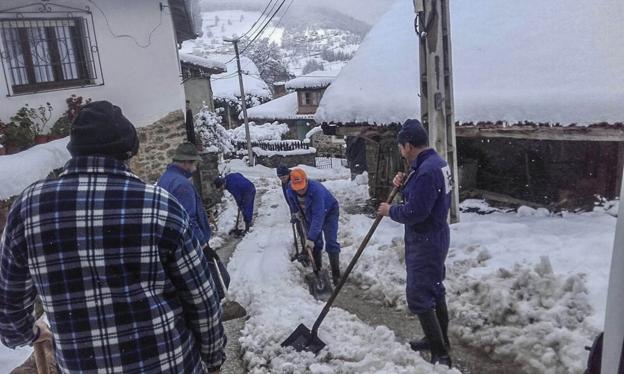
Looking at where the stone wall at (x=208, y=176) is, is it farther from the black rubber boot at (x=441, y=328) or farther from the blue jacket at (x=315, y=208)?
the black rubber boot at (x=441, y=328)

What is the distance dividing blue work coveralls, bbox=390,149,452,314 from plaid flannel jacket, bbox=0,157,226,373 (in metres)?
1.98

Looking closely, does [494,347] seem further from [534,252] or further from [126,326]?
[126,326]

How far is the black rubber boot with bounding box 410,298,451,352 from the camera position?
3.79 meters

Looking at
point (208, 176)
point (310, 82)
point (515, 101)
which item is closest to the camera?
point (515, 101)

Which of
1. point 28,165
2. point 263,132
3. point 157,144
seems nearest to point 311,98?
point 263,132

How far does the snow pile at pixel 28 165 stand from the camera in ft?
16.7

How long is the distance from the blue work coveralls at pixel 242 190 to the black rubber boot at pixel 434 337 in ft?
19.2

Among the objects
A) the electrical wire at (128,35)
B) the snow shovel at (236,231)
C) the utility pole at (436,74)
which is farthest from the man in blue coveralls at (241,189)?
the utility pole at (436,74)

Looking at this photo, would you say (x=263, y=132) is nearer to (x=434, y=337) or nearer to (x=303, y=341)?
(x=303, y=341)

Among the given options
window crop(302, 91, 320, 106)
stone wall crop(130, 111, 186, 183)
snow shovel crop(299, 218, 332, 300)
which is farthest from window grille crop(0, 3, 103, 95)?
window crop(302, 91, 320, 106)

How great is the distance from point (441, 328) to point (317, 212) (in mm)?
2127

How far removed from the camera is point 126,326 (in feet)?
5.56

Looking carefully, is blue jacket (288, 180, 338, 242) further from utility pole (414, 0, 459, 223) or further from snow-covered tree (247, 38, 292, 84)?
snow-covered tree (247, 38, 292, 84)

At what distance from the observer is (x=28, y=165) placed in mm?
5387
